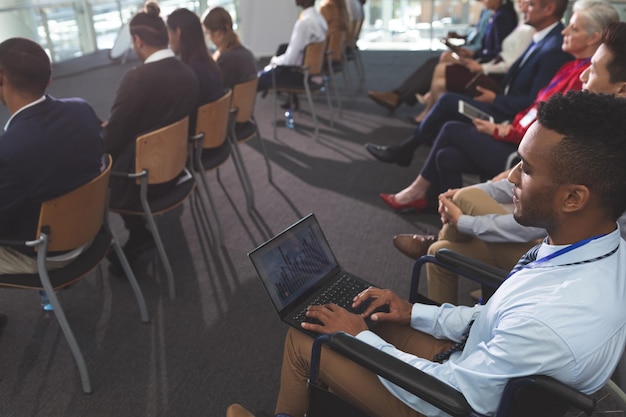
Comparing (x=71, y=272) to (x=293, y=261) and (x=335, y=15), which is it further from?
(x=335, y=15)

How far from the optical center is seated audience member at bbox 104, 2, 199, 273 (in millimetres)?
2553

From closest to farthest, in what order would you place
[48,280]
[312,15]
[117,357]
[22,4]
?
1. [48,280]
2. [117,357]
3. [22,4]
4. [312,15]

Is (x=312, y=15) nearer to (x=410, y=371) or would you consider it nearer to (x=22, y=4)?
(x=22, y=4)

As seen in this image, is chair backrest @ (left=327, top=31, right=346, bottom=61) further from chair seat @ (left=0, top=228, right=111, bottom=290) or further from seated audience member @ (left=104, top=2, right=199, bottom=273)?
chair seat @ (left=0, top=228, right=111, bottom=290)

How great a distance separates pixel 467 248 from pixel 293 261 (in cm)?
86

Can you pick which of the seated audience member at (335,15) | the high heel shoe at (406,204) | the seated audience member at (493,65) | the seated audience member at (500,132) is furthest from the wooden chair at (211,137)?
the seated audience member at (335,15)

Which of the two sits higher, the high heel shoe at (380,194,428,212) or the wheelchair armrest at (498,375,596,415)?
the wheelchair armrest at (498,375,596,415)

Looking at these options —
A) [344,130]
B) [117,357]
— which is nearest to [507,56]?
[344,130]

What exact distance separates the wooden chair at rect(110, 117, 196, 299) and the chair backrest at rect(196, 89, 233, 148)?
0.25 meters

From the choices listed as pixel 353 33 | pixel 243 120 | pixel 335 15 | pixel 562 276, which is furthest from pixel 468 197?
pixel 353 33

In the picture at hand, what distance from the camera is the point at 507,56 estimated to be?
441 centimetres

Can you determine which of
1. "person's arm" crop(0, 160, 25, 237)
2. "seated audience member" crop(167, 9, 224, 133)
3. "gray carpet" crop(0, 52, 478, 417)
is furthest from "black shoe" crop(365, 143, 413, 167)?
"person's arm" crop(0, 160, 25, 237)

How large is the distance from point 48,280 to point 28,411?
46 cm

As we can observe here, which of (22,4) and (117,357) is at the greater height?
(22,4)
